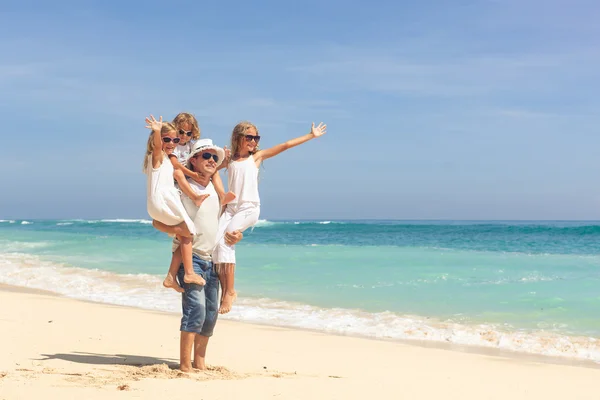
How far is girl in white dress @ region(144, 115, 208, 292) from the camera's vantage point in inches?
190

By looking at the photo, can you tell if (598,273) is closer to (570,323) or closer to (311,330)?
(570,323)

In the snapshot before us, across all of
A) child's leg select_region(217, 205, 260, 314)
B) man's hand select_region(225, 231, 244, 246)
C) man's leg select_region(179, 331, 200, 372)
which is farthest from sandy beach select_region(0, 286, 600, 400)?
man's hand select_region(225, 231, 244, 246)

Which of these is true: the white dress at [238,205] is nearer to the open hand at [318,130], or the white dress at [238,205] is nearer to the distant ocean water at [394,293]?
the open hand at [318,130]

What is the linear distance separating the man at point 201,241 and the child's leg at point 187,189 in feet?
0.19

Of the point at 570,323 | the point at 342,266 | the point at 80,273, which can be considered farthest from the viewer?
the point at 342,266

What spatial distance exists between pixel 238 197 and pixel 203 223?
0.36 meters

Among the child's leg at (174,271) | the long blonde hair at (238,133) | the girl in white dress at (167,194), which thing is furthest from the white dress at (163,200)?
the long blonde hair at (238,133)

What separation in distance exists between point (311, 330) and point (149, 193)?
4.16m

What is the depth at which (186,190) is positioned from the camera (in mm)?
5012

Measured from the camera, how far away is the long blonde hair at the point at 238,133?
17.0 feet

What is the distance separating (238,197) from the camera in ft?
16.9

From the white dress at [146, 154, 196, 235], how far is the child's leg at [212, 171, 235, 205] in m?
0.38

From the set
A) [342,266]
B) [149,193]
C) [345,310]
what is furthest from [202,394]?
[342,266]

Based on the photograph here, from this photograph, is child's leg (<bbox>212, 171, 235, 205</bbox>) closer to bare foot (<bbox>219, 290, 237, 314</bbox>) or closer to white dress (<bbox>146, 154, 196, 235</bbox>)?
white dress (<bbox>146, 154, 196, 235</bbox>)
